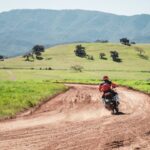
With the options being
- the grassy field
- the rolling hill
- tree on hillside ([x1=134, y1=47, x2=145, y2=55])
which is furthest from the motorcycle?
tree on hillside ([x1=134, y1=47, x2=145, y2=55])

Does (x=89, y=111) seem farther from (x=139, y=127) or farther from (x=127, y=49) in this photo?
(x=127, y=49)

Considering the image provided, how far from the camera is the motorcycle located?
2587cm

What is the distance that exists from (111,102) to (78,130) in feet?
26.3

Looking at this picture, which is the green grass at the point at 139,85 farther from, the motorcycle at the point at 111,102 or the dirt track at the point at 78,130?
the dirt track at the point at 78,130

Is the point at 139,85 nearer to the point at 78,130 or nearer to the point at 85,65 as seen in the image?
the point at 78,130

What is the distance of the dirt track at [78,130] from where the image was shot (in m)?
15.3

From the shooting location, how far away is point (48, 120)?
886 inches

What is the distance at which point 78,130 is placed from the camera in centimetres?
1850

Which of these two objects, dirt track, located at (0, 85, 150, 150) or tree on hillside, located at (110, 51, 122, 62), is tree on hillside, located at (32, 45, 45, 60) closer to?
tree on hillside, located at (110, 51, 122, 62)

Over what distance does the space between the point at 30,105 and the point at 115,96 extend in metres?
6.63

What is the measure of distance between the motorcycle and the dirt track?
1.49ft

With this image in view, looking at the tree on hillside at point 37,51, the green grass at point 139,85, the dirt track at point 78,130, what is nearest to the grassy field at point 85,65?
the tree on hillside at point 37,51

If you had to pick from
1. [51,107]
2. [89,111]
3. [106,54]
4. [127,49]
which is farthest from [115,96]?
[127,49]

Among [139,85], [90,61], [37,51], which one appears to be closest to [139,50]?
[90,61]
